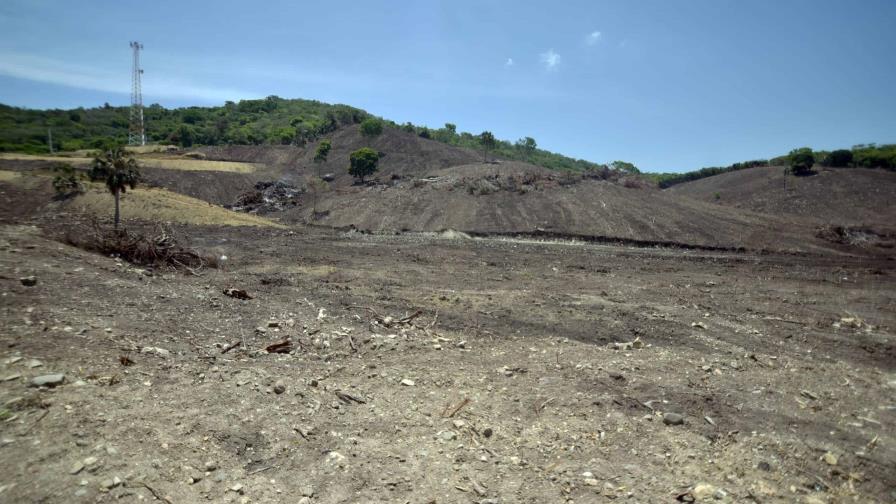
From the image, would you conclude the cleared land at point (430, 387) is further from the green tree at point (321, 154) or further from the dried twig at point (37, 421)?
the green tree at point (321, 154)

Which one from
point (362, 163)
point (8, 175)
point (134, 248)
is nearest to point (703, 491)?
point (134, 248)

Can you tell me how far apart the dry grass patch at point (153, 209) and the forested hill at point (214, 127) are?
41482 millimetres

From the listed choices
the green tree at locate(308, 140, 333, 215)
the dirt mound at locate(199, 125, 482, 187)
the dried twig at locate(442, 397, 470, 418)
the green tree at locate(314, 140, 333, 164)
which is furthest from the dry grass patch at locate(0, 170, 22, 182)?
the dried twig at locate(442, 397, 470, 418)

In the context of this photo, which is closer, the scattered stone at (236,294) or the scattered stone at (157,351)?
the scattered stone at (157,351)

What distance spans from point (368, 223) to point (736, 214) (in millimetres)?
27483

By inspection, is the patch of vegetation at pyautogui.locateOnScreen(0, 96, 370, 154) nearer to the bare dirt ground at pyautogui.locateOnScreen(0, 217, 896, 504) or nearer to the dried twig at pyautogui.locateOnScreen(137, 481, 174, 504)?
the bare dirt ground at pyautogui.locateOnScreen(0, 217, 896, 504)

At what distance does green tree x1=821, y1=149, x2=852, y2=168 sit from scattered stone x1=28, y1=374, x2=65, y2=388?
65.7 metres

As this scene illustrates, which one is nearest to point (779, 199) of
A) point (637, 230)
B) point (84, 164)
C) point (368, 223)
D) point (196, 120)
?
point (637, 230)

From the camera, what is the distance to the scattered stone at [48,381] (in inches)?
213

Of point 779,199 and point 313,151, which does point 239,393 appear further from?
point 313,151

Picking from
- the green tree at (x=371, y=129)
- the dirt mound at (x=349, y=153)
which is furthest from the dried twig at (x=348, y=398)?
the green tree at (x=371, y=129)

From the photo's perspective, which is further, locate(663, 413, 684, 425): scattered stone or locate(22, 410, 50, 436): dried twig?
locate(663, 413, 684, 425): scattered stone

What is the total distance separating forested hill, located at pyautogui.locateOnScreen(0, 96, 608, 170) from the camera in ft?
253

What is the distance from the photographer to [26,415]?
16.1ft
